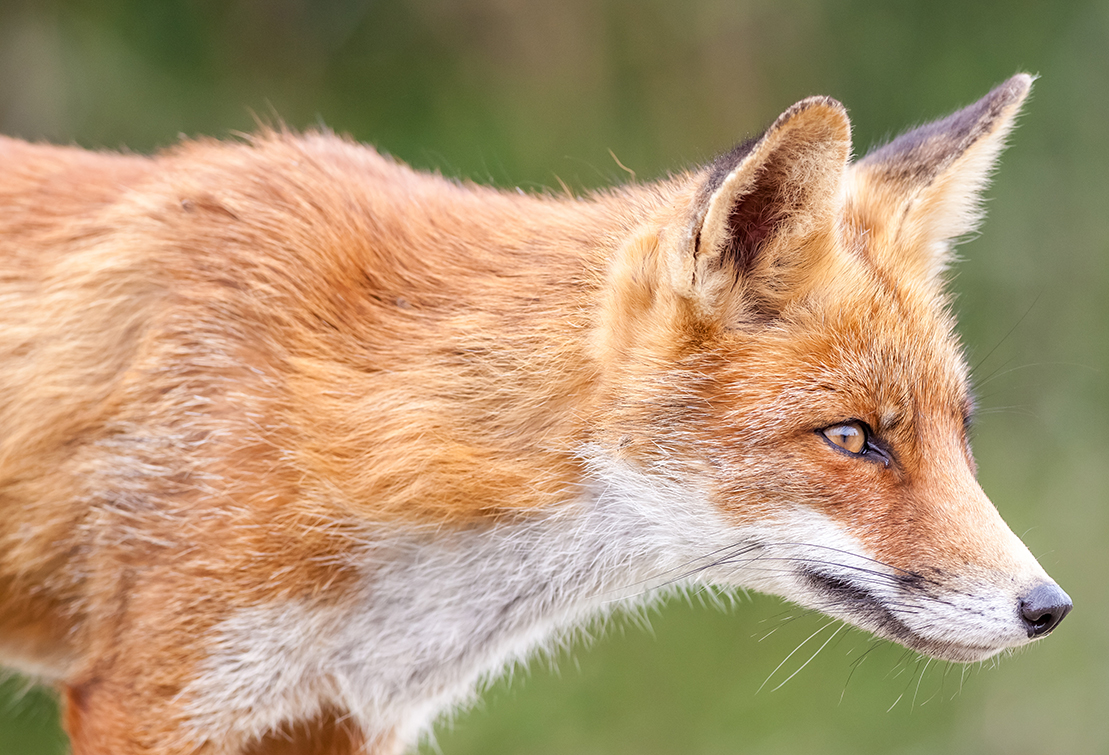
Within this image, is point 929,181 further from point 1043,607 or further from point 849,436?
point 1043,607

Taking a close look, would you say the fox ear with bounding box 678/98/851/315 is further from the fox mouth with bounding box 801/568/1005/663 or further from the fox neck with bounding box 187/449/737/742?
the fox mouth with bounding box 801/568/1005/663

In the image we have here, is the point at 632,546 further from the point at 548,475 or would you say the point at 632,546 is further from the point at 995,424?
the point at 995,424

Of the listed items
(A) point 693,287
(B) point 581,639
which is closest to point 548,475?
(A) point 693,287

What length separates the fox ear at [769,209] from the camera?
257 centimetres

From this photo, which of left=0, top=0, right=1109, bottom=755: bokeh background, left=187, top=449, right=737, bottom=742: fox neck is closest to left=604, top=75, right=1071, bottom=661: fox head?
left=187, top=449, right=737, bottom=742: fox neck

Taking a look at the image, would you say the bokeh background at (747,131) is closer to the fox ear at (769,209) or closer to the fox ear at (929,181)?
the fox ear at (929,181)

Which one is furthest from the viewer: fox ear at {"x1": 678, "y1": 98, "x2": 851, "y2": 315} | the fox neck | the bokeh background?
the bokeh background

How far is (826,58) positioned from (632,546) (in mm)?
5359

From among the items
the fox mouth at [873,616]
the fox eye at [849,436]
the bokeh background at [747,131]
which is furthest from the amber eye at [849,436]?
the bokeh background at [747,131]

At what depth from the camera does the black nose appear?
2.61 meters

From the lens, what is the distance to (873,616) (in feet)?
9.31

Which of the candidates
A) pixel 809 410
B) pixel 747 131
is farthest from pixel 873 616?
pixel 747 131

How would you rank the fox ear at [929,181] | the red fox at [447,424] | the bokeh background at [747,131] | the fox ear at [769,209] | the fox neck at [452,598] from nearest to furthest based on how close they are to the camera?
1. the fox ear at [769,209]
2. the red fox at [447,424]
3. the fox neck at [452,598]
4. the fox ear at [929,181]
5. the bokeh background at [747,131]

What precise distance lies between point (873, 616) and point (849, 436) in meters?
0.48
